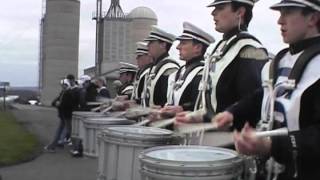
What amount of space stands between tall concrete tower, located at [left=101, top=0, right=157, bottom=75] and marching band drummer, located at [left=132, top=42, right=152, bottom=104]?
61.6 ft

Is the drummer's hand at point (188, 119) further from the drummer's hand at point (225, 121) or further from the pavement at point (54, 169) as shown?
the pavement at point (54, 169)

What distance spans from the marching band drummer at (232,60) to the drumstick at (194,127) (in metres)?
0.05

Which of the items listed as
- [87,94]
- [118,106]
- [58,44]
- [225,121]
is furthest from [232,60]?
[58,44]

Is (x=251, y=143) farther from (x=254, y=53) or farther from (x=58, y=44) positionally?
(x=58, y=44)

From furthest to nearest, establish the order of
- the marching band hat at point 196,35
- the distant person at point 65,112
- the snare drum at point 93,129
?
1. the distant person at point 65,112
2. the snare drum at point 93,129
3. the marching band hat at point 196,35

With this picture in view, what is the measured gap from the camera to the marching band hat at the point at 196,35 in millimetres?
5086

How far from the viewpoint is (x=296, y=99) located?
261 cm

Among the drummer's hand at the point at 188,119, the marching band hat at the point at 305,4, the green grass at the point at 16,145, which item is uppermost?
the marching band hat at the point at 305,4

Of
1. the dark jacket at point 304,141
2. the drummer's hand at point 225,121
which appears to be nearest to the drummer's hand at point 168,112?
the drummer's hand at point 225,121

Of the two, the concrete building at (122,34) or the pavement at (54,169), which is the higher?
the concrete building at (122,34)

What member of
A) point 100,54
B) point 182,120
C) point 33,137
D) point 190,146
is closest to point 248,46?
point 182,120

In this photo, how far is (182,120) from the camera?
3.54 m

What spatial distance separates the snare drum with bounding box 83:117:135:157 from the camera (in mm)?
5219

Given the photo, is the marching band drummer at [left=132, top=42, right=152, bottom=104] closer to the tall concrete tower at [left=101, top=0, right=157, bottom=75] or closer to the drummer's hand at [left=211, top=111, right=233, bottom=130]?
the drummer's hand at [left=211, top=111, right=233, bottom=130]
